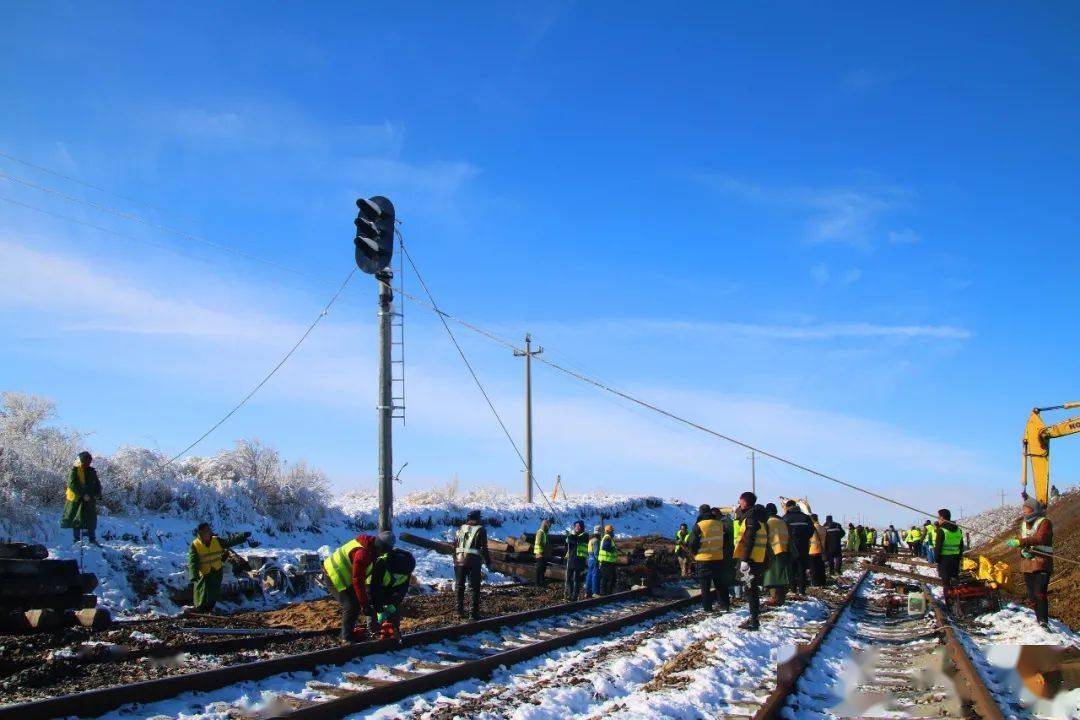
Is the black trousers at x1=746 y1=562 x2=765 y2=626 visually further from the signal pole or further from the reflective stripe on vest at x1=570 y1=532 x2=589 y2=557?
the signal pole

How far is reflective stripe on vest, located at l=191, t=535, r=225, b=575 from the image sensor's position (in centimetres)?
1241

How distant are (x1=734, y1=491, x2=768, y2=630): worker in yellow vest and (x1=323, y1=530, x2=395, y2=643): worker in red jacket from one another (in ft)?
16.8

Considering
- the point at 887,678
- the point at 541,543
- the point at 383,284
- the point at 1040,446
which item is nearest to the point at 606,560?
the point at 541,543

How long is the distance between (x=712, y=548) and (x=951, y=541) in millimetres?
4789

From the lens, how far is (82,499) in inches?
556

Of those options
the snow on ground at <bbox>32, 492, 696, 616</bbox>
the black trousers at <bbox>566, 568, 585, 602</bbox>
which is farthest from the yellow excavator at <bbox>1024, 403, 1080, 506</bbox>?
the black trousers at <bbox>566, 568, 585, 602</bbox>

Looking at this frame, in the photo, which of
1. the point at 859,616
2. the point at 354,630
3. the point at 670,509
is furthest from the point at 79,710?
the point at 670,509

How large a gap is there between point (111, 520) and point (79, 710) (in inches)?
440

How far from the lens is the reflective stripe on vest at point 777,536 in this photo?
12.4 m

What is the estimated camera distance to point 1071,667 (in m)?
7.53

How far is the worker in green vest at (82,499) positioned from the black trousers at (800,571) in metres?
12.9

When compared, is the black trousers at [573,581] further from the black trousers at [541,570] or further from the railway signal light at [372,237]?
the railway signal light at [372,237]

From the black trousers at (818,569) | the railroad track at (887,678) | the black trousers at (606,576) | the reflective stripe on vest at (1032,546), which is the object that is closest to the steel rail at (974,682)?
the railroad track at (887,678)

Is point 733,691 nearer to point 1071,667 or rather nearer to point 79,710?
point 1071,667
